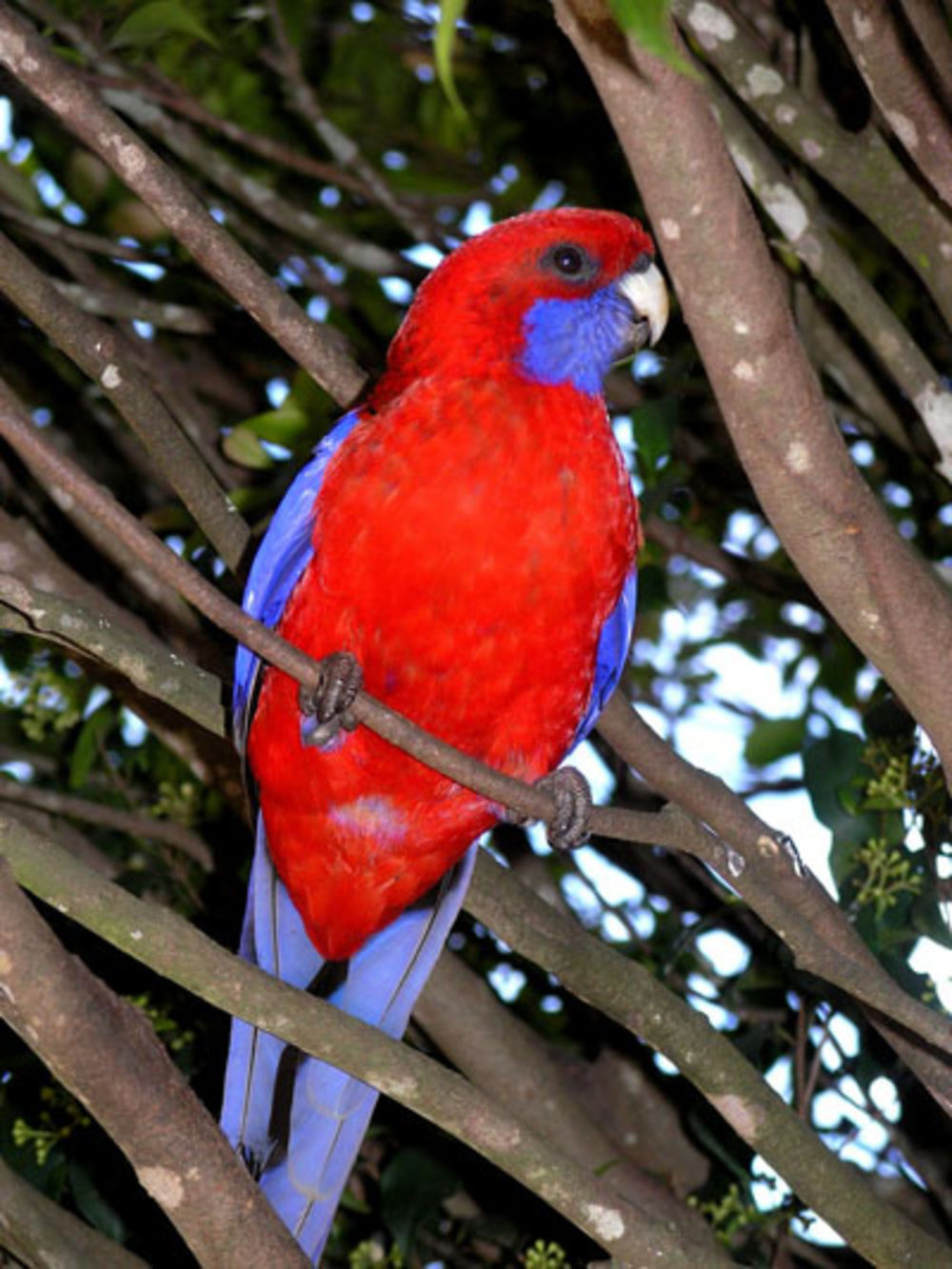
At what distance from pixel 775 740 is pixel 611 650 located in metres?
0.56

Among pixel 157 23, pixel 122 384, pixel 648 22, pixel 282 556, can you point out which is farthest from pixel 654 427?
pixel 648 22

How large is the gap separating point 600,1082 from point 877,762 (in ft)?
2.83

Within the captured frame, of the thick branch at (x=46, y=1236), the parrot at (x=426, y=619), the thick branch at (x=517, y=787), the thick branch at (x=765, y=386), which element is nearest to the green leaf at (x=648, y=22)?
the thick branch at (x=765, y=386)

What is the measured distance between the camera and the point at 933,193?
246 centimetres

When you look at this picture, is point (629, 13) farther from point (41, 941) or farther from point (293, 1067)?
point (293, 1067)

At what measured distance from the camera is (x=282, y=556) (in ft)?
7.88

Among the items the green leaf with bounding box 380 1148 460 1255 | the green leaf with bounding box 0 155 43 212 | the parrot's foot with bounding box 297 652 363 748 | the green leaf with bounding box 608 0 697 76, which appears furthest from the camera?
the green leaf with bounding box 0 155 43 212

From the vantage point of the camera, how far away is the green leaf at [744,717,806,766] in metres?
2.97

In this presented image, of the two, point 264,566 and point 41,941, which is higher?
point 264,566

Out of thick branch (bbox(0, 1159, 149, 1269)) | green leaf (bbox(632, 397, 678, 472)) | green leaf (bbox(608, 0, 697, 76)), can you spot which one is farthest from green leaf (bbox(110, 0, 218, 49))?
green leaf (bbox(608, 0, 697, 76))

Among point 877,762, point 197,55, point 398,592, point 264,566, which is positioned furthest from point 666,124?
point 197,55

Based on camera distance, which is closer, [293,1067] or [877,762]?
[293,1067]

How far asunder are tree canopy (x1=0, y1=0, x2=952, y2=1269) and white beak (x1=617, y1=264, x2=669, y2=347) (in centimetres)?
17

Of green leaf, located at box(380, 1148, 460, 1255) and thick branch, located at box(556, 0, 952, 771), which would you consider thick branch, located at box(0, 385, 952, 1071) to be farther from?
green leaf, located at box(380, 1148, 460, 1255)
